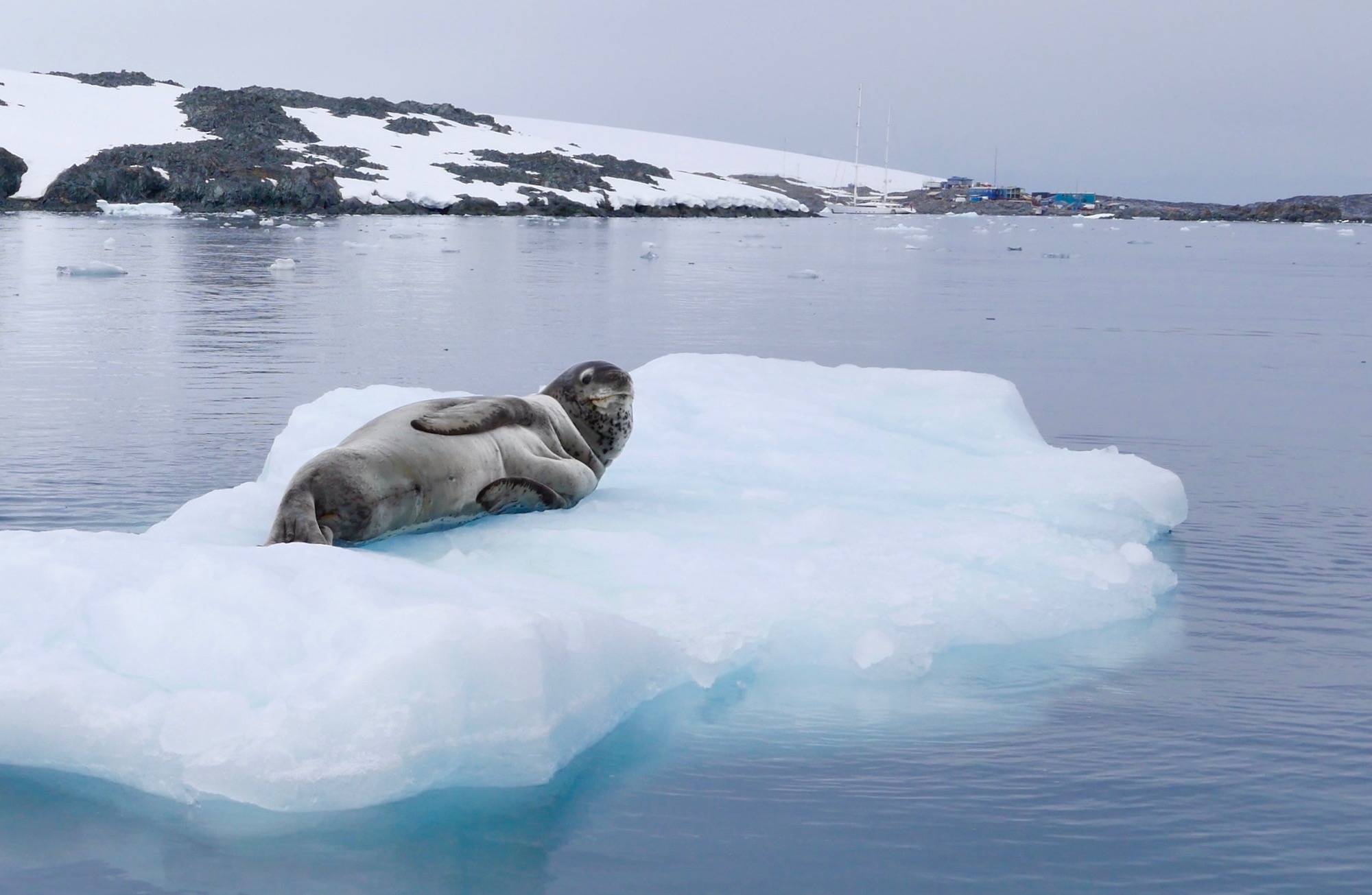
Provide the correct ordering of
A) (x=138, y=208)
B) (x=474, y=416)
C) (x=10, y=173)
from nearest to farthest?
(x=474, y=416) < (x=138, y=208) < (x=10, y=173)

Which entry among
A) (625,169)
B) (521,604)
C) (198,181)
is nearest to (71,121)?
(198,181)

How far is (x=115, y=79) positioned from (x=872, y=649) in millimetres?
80145

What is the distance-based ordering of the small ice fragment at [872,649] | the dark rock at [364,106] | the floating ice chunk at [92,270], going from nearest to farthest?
the small ice fragment at [872,649] < the floating ice chunk at [92,270] < the dark rock at [364,106]

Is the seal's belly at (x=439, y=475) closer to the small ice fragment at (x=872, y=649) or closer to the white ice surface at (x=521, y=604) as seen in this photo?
the white ice surface at (x=521, y=604)

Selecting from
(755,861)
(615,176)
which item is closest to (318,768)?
(755,861)

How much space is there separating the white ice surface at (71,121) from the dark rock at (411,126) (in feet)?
39.0

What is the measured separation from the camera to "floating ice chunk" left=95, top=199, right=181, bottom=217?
49812 mm

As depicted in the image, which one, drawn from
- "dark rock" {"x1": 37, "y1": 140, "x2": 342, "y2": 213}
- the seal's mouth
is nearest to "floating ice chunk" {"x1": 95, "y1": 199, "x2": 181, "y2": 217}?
"dark rock" {"x1": 37, "y1": 140, "x2": 342, "y2": 213}

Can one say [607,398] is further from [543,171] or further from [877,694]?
[543,171]

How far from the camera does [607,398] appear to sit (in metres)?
5.92

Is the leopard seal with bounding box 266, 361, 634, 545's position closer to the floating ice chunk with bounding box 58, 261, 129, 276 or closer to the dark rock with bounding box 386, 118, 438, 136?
the floating ice chunk with bounding box 58, 261, 129, 276

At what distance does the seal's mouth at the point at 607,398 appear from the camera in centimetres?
591

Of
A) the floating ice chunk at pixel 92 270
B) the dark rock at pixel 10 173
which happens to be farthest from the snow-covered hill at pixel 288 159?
the floating ice chunk at pixel 92 270

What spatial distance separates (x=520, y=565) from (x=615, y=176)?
7847cm
